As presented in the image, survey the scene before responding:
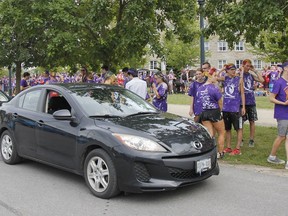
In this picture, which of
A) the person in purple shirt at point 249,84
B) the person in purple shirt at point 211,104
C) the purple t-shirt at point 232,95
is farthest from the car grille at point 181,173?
the person in purple shirt at point 249,84

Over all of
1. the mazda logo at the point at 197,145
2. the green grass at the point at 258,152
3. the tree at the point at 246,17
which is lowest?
the green grass at the point at 258,152

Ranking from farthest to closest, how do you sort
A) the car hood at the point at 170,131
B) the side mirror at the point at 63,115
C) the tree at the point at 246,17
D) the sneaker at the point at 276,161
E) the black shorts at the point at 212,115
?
the tree at the point at 246,17 → the black shorts at the point at 212,115 → the sneaker at the point at 276,161 → the side mirror at the point at 63,115 → the car hood at the point at 170,131

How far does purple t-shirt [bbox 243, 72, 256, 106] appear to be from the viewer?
827 centimetres

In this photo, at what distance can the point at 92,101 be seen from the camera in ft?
19.6

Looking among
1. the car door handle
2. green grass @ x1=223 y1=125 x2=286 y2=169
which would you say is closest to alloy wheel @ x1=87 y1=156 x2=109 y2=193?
the car door handle

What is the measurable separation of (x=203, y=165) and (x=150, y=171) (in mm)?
743

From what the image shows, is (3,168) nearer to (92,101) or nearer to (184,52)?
(92,101)

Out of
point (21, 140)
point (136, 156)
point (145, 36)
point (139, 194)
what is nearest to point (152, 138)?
point (136, 156)

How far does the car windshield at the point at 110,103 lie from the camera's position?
5805mm

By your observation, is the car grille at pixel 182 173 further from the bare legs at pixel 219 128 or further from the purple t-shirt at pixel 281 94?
the purple t-shirt at pixel 281 94

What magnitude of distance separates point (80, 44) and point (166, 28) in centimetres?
264

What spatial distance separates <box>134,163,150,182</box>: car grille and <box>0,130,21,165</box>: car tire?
9.94ft

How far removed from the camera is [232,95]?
7.65 metres

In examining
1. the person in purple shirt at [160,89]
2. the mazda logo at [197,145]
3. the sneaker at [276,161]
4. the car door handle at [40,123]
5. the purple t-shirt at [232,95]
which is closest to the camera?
the mazda logo at [197,145]
